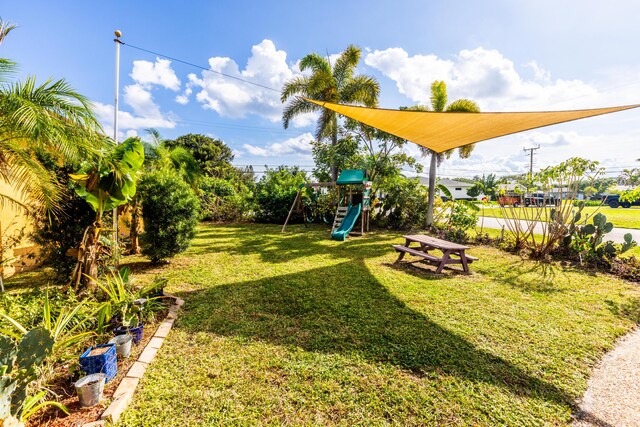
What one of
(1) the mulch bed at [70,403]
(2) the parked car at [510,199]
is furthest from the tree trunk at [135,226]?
(2) the parked car at [510,199]

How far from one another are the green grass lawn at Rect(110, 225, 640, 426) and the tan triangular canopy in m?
2.90

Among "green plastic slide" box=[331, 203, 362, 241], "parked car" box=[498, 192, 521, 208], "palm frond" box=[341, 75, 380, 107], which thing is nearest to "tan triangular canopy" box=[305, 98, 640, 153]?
"parked car" box=[498, 192, 521, 208]

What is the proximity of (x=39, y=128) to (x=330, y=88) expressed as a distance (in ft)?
40.9

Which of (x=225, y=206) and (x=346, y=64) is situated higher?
(x=346, y=64)

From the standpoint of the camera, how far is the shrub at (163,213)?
5082 mm

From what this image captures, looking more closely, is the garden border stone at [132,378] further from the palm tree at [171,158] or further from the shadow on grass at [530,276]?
the palm tree at [171,158]

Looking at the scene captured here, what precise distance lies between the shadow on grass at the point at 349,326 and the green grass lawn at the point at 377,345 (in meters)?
0.02

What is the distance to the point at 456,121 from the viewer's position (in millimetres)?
5332

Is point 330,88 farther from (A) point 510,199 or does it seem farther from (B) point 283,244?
(A) point 510,199

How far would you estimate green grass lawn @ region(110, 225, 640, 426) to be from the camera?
208 cm

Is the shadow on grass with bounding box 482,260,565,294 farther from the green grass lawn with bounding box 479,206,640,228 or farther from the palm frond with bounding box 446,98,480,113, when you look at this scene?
the palm frond with bounding box 446,98,480,113

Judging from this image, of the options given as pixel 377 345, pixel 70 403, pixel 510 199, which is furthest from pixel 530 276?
pixel 70 403

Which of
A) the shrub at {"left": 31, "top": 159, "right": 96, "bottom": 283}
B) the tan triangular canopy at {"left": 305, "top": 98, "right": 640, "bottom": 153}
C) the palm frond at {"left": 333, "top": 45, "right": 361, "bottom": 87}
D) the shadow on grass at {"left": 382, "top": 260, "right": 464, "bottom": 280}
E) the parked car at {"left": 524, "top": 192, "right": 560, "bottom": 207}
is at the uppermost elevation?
the palm frond at {"left": 333, "top": 45, "right": 361, "bottom": 87}

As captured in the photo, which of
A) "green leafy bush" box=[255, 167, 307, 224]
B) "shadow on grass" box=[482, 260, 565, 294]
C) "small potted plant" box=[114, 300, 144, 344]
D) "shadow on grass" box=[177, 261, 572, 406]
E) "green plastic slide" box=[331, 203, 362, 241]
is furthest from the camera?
"green leafy bush" box=[255, 167, 307, 224]
